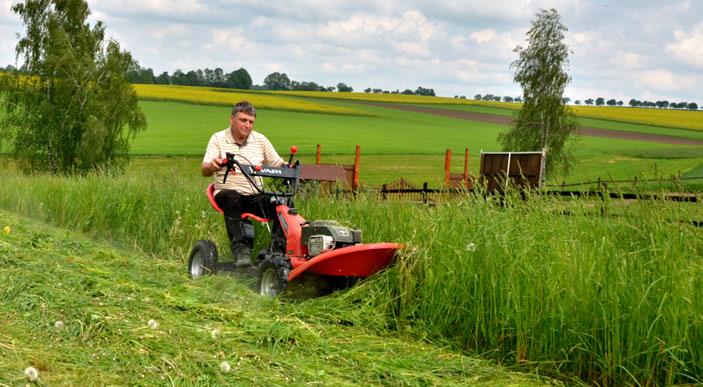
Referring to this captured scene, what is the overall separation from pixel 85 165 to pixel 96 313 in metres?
26.7

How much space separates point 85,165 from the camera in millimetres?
30547

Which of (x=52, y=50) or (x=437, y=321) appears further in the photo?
(x=52, y=50)

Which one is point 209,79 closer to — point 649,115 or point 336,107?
point 336,107

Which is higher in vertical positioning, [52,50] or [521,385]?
[52,50]

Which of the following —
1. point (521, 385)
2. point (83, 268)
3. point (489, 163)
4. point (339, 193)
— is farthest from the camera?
point (489, 163)

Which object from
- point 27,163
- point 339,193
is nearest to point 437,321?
point 339,193

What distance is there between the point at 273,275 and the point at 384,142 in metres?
40.2

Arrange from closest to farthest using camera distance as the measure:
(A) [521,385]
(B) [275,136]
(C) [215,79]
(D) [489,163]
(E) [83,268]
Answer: (A) [521,385] < (E) [83,268] < (D) [489,163] < (B) [275,136] < (C) [215,79]

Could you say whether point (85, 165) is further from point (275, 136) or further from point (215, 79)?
point (215, 79)

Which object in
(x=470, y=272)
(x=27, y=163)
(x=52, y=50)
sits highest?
(x=52, y=50)

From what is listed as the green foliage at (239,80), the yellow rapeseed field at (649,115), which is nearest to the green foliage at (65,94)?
the yellow rapeseed field at (649,115)

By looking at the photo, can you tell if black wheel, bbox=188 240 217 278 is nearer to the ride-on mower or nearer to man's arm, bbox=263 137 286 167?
the ride-on mower

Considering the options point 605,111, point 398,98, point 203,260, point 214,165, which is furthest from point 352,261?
point 398,98

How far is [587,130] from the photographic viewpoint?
5631cm
